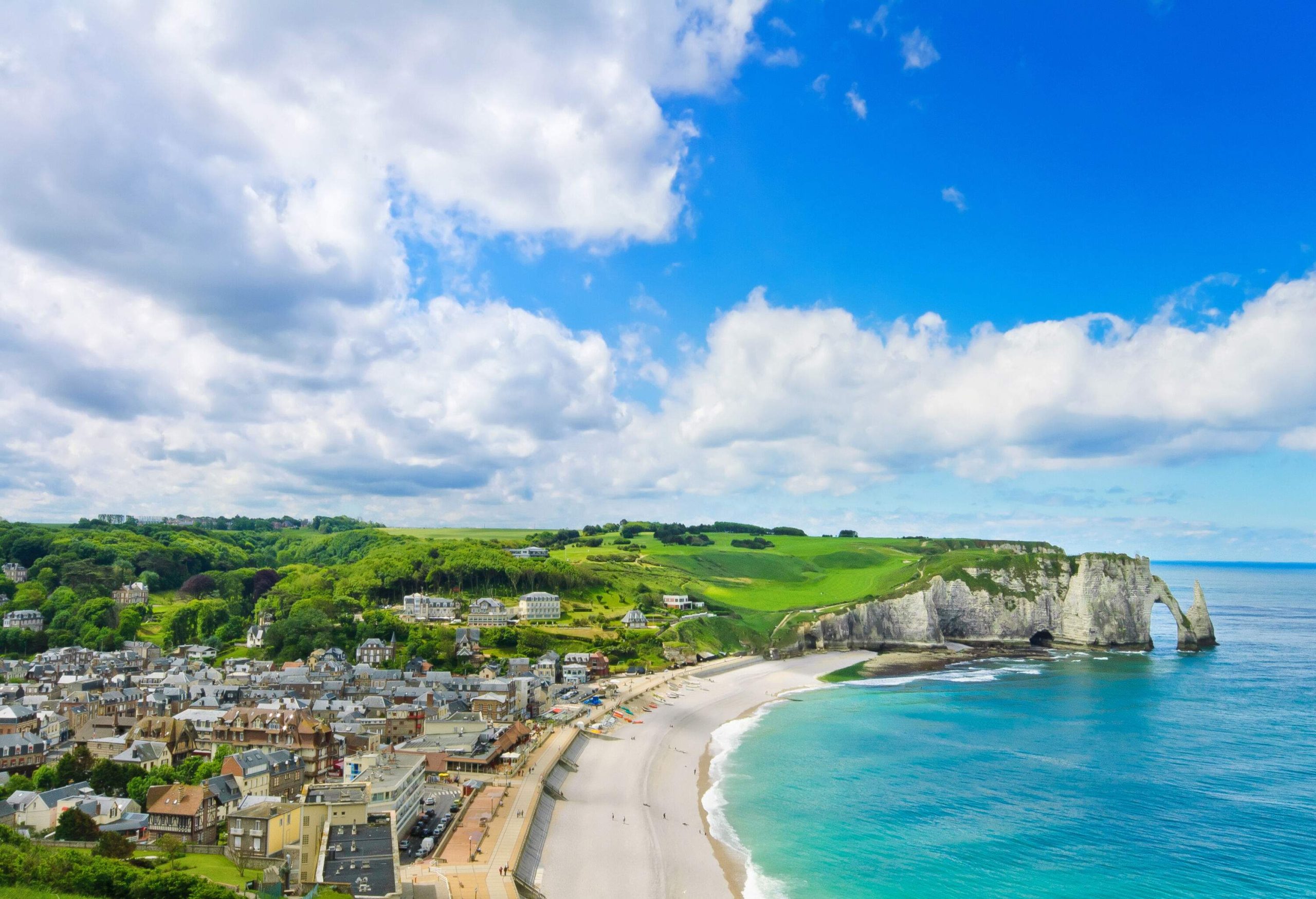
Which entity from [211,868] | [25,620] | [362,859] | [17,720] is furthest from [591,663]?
[25,620]

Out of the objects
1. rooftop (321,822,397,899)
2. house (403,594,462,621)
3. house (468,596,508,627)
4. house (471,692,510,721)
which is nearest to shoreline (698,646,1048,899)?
rooftop (321,822,397,899)

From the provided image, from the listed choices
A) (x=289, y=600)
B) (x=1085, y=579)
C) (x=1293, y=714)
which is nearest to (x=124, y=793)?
(x=289, y=600)

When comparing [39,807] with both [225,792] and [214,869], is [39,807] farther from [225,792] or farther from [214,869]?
[214,869]

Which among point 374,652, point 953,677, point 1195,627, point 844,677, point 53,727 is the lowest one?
point 844,677

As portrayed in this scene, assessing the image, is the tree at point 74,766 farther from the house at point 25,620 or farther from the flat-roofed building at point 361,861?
the house at point 25,620

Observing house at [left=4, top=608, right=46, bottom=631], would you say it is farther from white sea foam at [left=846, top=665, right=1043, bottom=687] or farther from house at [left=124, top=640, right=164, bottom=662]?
white sea foam at [left=846, top=665, right=1043, bottom=687]

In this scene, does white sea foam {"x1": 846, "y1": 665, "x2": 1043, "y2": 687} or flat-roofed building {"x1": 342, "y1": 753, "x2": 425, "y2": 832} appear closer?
flat-roofed building {"x1": 342, "y1": 753, "x2": 425, "y2": 832}
